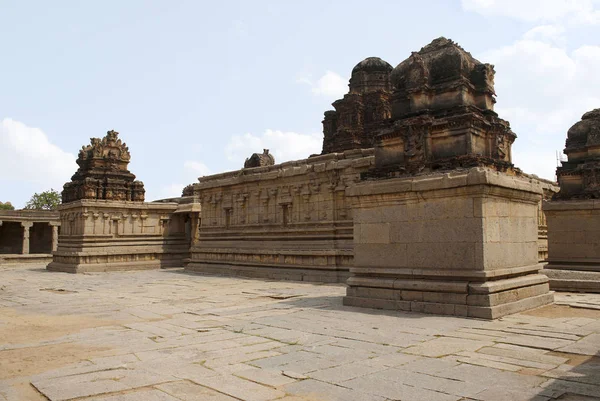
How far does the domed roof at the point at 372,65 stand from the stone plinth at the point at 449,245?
20.1m

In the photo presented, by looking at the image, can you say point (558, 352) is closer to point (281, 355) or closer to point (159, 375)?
point (281, 355)

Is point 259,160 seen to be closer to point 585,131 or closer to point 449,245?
point 585,131

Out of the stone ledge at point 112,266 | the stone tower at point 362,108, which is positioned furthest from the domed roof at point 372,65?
the stone ledge at point 112,266

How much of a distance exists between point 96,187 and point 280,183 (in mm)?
11375

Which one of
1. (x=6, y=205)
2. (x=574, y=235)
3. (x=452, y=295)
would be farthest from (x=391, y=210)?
(x=6, y=205)

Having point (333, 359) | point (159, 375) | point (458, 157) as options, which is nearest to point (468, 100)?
point (458, 157)

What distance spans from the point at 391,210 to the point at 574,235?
360 inches

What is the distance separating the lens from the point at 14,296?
521 inches

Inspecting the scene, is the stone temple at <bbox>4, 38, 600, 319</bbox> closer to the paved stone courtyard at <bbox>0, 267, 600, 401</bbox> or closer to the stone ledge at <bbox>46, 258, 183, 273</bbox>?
the stone ledge at <bbox>46, 258, 183, 273</bbox>

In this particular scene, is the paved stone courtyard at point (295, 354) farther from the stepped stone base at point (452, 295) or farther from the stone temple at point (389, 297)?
the stepped stone base at point (452, 295)

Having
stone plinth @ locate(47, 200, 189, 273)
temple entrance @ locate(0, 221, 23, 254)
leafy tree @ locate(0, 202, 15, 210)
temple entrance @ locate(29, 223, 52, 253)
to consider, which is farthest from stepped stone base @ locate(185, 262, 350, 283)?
leafy tree @ locate(0, 202, 15, 210)

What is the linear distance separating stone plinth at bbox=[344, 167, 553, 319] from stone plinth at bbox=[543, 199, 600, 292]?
6.56 m

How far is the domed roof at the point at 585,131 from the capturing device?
1678 cm

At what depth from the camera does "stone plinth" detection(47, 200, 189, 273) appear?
24.3 meters
